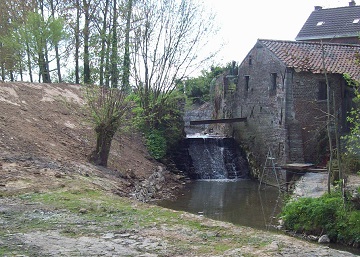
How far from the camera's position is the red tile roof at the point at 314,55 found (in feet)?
73.6

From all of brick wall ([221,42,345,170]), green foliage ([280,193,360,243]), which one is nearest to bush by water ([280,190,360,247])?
green foliage ([280,193,360,243])

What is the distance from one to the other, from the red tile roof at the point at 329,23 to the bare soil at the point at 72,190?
2003 cm

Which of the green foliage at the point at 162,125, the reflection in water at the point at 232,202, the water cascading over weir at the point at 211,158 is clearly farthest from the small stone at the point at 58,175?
the water cascading over weir at the point at 211,158

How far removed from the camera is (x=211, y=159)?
25.6 meters

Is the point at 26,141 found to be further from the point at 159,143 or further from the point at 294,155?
the point at 294,155

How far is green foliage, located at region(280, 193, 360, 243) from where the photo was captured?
37.1ft

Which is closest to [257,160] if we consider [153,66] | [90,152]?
[153,66]

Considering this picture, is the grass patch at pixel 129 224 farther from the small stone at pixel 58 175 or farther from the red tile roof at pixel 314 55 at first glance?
the red tile roof at pixel 314 55

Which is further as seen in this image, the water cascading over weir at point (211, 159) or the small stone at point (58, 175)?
the water cascading over weir at point (211, 159)

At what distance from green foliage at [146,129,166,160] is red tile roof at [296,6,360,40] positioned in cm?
1757

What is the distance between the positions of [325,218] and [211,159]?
1384cm

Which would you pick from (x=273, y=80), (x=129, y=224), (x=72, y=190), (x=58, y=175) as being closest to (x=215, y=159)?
(x=273, y=80)

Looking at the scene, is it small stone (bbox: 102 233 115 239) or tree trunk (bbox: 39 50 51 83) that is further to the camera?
tree trunk (bbox: 39 50 51 83)

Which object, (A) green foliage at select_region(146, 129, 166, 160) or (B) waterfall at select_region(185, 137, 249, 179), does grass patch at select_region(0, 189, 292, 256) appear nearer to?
(A) green foliage at select_region(146, 129, 166, 160)
